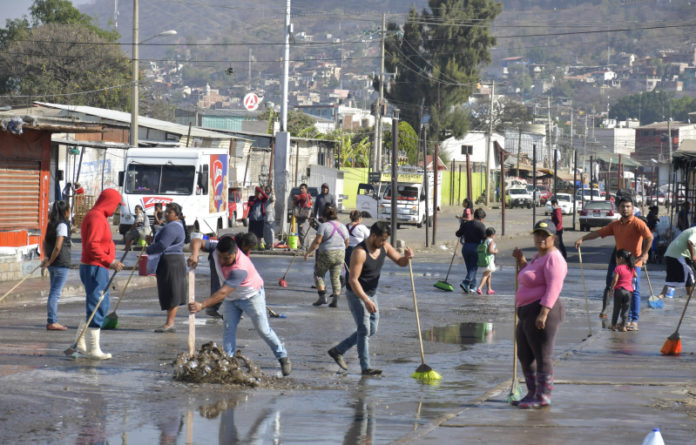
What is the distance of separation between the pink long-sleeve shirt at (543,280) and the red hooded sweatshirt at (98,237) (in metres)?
4.65

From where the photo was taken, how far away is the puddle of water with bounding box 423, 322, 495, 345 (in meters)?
13.9

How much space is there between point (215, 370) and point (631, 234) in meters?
6.81

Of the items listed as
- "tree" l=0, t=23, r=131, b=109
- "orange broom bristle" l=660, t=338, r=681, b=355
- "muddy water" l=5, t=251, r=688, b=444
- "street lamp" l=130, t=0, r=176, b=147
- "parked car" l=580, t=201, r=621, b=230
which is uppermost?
"tree" l=0, t=23, r=131, b=109

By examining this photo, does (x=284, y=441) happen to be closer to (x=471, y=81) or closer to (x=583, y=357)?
(x=583, y=357)

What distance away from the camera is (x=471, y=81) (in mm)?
95562

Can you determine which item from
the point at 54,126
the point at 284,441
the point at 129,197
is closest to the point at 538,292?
the point at 284,441

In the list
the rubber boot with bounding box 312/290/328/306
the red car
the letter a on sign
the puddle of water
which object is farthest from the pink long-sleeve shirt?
the letter a on sign

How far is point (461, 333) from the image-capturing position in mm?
14617

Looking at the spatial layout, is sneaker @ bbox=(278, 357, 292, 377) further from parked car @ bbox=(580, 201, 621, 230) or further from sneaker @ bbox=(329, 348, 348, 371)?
parked car @ bbox=(580, 201, 621, 230)

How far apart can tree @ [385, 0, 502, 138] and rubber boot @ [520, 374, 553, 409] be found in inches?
3197

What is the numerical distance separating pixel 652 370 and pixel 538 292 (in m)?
2.94

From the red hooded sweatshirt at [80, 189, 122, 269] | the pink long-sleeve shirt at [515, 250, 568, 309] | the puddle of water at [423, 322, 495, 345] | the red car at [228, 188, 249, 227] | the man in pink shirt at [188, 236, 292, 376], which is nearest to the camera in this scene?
the pink long-sleeve shirt at [515, 250, 568, 309]

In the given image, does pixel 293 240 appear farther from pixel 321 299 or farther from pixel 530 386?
pixel 530 386

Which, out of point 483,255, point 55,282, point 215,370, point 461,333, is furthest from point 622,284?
point 55,282
